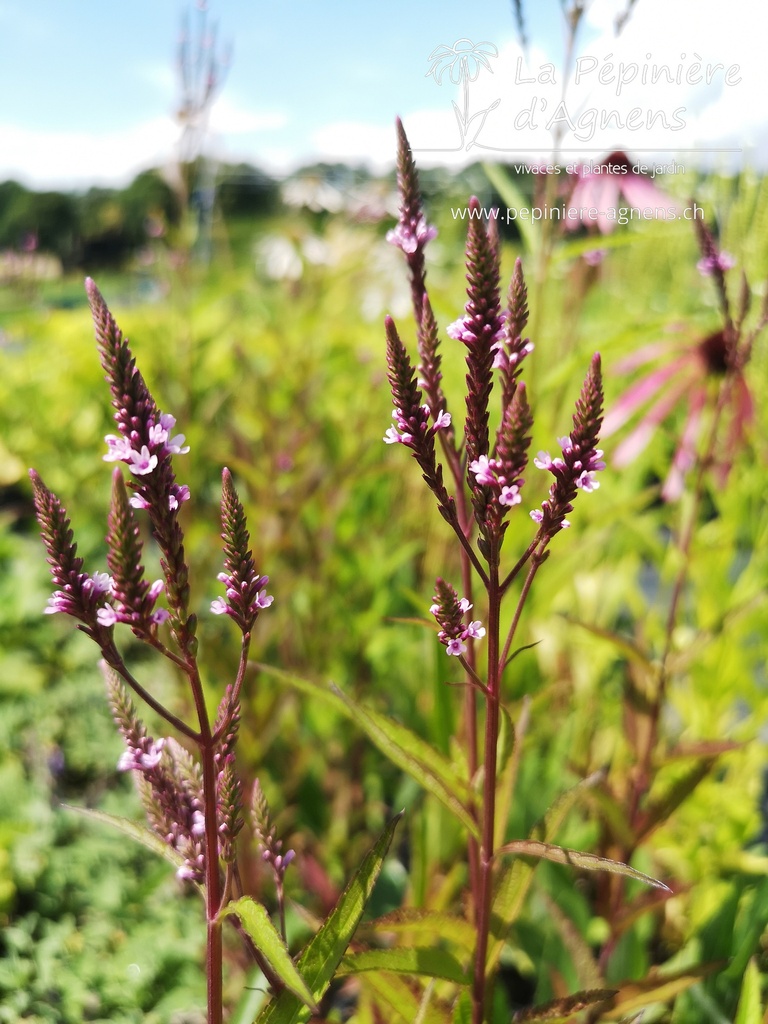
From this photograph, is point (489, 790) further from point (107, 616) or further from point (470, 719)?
point (107, 616)

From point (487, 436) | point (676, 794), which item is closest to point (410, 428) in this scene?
point (487, 436)

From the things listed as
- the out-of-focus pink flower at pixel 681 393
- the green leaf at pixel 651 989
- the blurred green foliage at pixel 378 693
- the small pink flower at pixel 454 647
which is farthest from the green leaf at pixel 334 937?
the out-of-focus pink flower at pixel 681 393

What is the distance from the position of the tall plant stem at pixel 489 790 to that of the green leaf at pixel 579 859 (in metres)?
0.03

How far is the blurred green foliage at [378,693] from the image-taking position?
1361 mm

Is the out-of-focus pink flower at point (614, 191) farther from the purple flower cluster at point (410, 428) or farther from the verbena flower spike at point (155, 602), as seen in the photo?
the verbena flower spike at point (155, 602)

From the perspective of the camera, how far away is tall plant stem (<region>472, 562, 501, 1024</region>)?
1.96 ft

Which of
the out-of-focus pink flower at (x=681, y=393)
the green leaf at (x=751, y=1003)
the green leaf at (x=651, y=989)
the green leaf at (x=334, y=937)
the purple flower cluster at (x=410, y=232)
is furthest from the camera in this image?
the out-of-focus pink flower at (x=681, y=393)

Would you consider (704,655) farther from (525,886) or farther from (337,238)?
(337,238)

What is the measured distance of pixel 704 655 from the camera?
5.71ft

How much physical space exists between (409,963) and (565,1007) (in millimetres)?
154

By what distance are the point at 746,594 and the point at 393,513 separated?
1.10 m

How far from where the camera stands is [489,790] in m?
0.63

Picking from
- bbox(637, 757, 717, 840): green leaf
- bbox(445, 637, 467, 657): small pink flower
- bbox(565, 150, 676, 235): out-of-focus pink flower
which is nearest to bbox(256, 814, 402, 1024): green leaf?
bbox(445, 637, 467, 657): small pink flower

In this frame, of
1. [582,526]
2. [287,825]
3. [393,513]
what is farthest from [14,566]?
[582,526]
